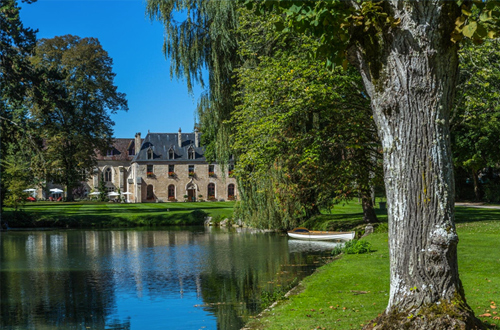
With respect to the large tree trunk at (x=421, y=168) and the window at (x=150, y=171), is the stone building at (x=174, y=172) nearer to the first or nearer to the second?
the window at (x=150, y=171)

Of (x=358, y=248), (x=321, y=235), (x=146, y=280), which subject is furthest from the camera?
(x=321, y=235)

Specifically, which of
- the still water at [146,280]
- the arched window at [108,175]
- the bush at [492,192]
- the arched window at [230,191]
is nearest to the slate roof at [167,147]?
the arched window at [230,191]

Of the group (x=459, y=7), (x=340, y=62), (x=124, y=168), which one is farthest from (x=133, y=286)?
(x=124, y=168)

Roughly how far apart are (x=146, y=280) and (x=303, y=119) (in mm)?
8364

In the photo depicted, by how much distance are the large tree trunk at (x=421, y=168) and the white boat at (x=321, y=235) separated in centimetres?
1461

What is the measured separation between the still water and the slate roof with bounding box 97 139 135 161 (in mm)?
51949

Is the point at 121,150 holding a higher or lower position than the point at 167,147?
higher

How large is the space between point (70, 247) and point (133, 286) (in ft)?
35.2

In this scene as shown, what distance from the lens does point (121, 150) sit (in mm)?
77188

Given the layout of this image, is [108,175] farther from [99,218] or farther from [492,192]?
[492,192]

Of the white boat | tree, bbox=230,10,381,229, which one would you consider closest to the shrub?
tree, bbox=230,10,381,229

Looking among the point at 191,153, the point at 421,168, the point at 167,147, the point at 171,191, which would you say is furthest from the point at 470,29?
the point at 171,191

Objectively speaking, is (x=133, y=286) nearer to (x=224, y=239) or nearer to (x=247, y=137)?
(x=247, y=137)

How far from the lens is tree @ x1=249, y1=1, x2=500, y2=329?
214 inches
